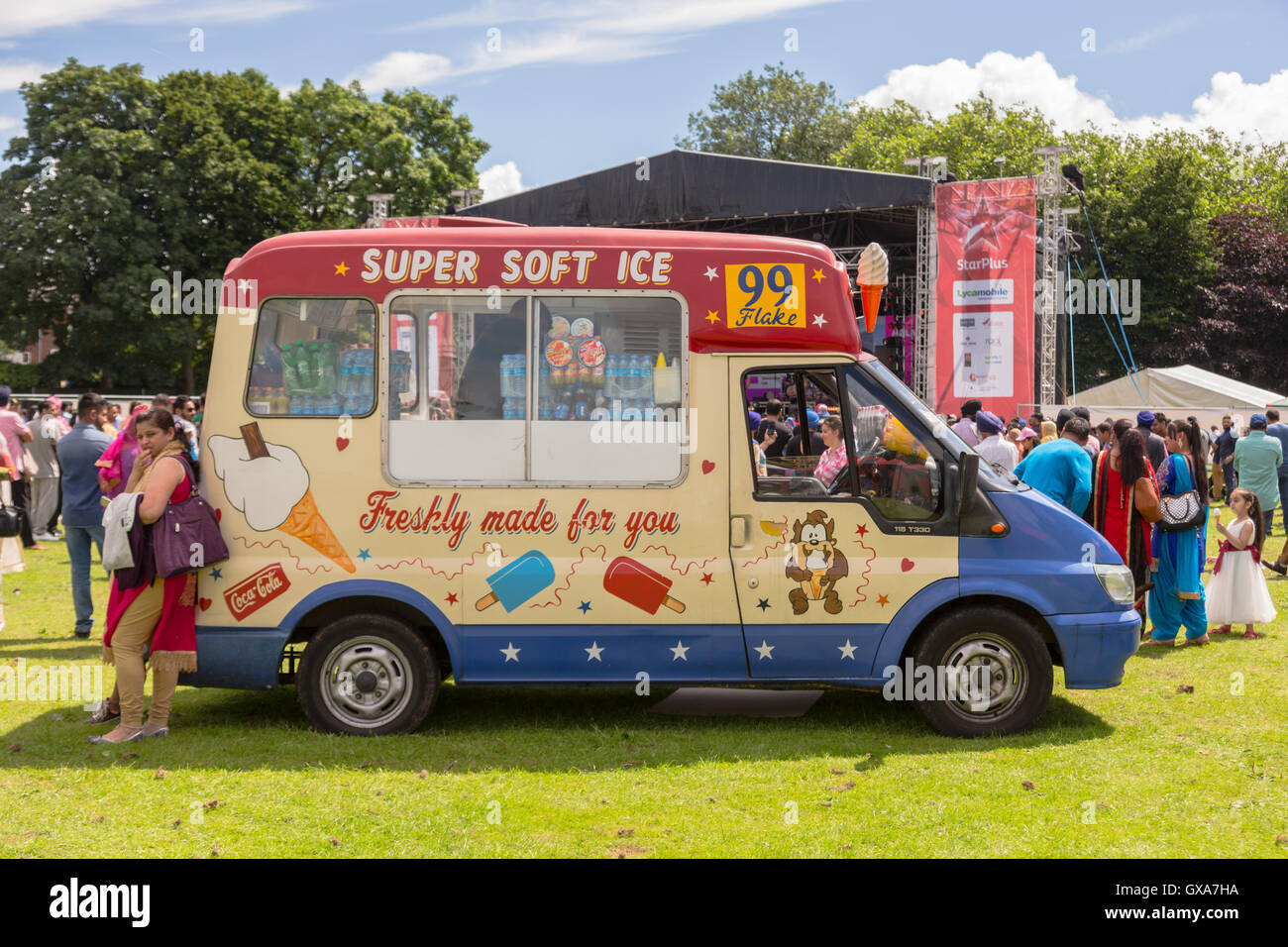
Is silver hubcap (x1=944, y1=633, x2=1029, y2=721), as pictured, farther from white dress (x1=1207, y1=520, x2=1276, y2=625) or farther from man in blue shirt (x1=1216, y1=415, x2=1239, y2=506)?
man in blue shirt (x1=1216, y1=415, x2=1239, y2=506)

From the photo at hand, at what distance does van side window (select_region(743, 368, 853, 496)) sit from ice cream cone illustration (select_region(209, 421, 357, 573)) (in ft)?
7.89

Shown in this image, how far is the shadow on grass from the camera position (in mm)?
6441

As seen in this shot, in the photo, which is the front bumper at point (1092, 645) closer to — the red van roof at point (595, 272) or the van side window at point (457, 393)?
the red van roof at point (595, 272)

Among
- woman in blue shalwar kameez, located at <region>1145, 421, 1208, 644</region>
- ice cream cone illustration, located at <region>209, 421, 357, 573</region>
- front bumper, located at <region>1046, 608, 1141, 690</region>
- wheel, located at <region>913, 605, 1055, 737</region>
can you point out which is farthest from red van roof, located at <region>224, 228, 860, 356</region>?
woman in blue shalwar kameez, located at <region>1145, 421, 1208, 644</region>

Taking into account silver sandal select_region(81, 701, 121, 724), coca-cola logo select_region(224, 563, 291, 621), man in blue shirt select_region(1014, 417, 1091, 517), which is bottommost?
silver sandal select_region(81, 701, 121, 724)

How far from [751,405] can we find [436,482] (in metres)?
1.83

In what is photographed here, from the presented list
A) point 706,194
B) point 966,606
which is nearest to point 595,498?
point 966,606

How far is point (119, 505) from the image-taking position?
662 centimetres

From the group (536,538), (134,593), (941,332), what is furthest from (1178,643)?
(941,332)

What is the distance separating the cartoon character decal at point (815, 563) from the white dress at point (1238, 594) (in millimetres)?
5069

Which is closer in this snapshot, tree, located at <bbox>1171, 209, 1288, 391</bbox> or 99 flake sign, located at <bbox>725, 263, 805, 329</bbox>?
99 flake sign, located at <bbox>725, 263, 805, 329</bbox>

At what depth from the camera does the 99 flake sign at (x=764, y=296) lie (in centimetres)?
673

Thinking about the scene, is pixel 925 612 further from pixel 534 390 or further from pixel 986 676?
pixel 534 390

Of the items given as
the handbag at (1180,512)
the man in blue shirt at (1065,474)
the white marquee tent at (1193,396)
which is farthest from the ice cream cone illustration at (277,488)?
the white marquee tent at (1193,396)
